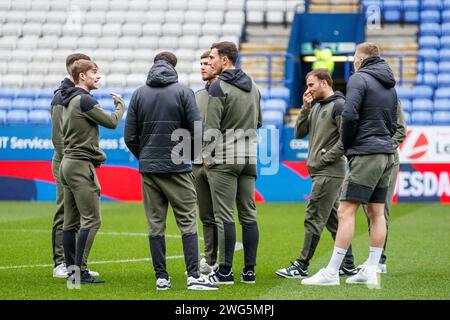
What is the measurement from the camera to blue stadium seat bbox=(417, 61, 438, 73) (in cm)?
2397

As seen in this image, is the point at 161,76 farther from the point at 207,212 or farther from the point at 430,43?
the point at 430,43

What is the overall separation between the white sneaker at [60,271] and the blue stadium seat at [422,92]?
1513 cm

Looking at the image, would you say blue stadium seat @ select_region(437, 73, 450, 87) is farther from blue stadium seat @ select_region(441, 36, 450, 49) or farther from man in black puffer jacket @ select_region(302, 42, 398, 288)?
man in black puffer jacket @ select_region(302, 42, 398, 288)

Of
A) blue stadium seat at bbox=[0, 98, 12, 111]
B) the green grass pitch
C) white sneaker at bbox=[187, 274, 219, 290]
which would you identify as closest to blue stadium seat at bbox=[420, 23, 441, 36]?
the green grass pitch

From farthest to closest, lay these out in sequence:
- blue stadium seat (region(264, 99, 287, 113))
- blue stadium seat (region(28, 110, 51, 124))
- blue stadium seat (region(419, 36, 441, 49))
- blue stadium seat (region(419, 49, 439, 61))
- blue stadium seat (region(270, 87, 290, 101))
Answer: blue stadium seat (region(419, 36, 441, 49)) → blue stadium seat (region(419, 49, 439, 61)) → blue stadium seat (region(270, 87, 290, 101)) → blue stadium seat (region(28, 110, 51, 124)) → blue stadium seat (region(264, 99, 287, 113))

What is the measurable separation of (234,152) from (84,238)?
1.57 metres

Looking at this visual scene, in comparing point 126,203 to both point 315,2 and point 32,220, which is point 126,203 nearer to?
point 32,220

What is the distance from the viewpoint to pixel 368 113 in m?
8.17

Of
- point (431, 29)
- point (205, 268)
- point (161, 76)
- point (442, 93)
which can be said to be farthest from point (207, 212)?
point (431, 29)

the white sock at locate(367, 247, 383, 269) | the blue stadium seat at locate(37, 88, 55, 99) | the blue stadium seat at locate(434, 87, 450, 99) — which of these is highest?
the blue stadium seat at locate(37, 88, 55, 99)

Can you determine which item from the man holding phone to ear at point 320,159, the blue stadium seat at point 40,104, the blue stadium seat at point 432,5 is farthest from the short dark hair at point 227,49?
the blue stadium seat at point 432,5

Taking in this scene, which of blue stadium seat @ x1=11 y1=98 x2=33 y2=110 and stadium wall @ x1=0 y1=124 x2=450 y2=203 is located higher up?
blue stadium seat @ x1=11 y1=98 x2=33 y2=110

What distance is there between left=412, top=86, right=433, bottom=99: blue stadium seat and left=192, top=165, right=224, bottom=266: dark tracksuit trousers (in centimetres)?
1441
